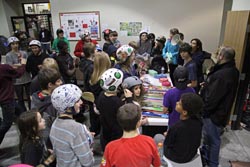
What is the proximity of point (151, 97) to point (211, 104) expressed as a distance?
27.3 inches

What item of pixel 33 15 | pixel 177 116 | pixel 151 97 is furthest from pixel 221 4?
pixel 33 15

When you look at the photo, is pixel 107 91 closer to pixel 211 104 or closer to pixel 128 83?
pixel 128 83

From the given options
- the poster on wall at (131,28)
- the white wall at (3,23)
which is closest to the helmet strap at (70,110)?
the poster on wall at (131,28)

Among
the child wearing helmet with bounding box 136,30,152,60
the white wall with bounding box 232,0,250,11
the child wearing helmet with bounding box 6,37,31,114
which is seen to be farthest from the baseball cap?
the child wearing helmet with bounding box 6,37,31,114

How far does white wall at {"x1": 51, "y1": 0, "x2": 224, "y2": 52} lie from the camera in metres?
5.41

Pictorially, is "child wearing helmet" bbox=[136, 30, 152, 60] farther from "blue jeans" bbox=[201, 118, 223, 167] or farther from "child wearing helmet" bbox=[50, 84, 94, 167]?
"child wearing helmet" bbox=[50, 84, 94, 167]

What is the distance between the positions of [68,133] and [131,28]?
479cm

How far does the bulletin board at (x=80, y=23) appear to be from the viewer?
5.80 metres

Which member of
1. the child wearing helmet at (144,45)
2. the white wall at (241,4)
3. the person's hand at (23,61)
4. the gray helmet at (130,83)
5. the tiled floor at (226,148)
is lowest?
the tiled floor at (226,148)

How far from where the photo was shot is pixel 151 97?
8.30 ft

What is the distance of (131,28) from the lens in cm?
578

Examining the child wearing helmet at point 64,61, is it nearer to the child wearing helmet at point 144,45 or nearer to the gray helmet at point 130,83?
the child wearing helmet at point 144,45

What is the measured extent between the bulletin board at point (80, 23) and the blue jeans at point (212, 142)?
4.44 m

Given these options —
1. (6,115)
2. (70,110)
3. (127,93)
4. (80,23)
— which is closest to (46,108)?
(70,110)
